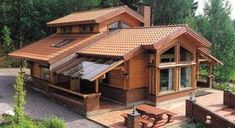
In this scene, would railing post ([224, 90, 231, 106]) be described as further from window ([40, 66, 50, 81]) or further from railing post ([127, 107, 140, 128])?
window ([40, 66, 50, 81])

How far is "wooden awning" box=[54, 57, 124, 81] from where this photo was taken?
602 inches

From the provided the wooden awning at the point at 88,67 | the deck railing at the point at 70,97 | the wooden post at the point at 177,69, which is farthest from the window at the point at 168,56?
the deck railing at the point at 70,97

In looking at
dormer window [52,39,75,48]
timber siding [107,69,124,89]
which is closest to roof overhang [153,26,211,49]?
timber siding [107,69,124,89]

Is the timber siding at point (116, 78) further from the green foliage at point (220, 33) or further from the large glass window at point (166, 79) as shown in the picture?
the green foliage at point (220, 33)

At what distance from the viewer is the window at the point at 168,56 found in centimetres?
1705

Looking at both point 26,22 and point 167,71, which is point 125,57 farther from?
point 26,22

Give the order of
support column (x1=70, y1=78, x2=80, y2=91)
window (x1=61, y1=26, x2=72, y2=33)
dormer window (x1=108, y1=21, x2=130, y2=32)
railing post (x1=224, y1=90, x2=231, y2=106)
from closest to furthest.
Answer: railing post (x1=224, y1=90, x2=231, y2=106)
support column (x1=70, y1=78, x2=80, y2=91)
dormer window (x1=108, y1=21, x2=130, y2=32)
window (x1=61, y1=26, x2=72, y2=33)

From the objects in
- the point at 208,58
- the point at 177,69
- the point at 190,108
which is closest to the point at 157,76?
the point at 177,69

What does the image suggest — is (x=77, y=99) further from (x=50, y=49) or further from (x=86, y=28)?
(x=86, y=28)

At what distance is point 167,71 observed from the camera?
17359 millimetres

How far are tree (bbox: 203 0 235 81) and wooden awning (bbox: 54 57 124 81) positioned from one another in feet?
46.9

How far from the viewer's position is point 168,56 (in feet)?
56.7

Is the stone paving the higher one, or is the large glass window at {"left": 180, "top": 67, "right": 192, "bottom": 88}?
the large glass window at {"left": 180, "top": 67, "right": 192, "bottom": 88}

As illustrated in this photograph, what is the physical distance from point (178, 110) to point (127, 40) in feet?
16.5
